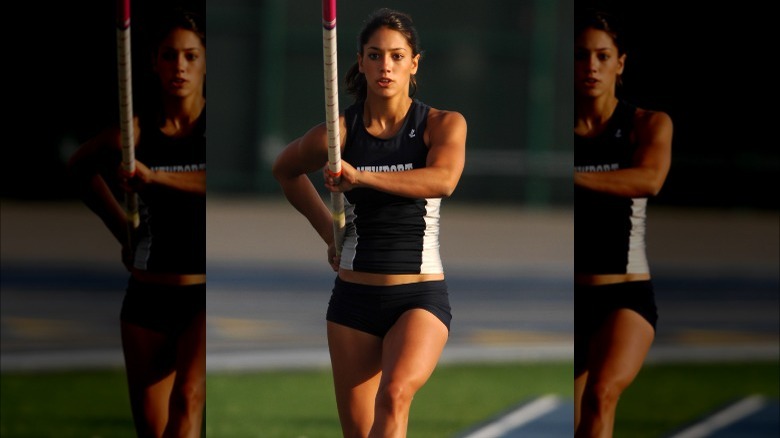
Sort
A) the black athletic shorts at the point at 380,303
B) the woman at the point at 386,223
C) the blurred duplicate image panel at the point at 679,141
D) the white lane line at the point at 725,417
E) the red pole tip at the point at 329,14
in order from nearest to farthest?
the red pole tip at the point at 329,14, the blurred duplicate image panel at the point at 679,141, the woman at the point at 386,223, the black athletic shorts at the point at 380,303, the white lane line at the point at 725,417

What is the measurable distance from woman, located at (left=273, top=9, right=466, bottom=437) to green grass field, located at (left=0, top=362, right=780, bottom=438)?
0.80 ft

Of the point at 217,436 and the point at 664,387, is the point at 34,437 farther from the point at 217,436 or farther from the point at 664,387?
the point at 664,387

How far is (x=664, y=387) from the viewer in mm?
3094

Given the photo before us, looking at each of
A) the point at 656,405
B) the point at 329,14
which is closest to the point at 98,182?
the point at 329,14

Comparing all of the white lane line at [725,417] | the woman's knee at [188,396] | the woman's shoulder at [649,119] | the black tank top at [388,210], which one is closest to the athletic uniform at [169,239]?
the woman's knee at [188,396]

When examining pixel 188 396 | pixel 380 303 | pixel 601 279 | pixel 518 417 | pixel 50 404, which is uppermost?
pixel 601 279

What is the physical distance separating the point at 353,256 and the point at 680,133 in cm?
75

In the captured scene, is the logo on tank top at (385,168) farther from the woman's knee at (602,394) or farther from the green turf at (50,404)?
the green turf at (50,404)

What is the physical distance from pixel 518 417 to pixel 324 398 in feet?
3.14

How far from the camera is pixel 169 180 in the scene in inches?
103

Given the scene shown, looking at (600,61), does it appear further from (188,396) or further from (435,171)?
(188,396)

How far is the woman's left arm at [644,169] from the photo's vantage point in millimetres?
2715

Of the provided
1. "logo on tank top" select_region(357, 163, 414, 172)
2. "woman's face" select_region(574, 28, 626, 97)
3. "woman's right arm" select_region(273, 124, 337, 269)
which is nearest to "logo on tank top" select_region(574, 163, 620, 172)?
"woman's face" select_region(574, 28, 626, 97)

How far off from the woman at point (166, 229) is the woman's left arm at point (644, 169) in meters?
0.78
